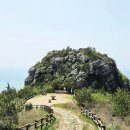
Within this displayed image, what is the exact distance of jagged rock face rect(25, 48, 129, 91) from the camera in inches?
4154

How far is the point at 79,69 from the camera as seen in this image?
10756 centimetres

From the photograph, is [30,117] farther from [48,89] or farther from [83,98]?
[48,89]

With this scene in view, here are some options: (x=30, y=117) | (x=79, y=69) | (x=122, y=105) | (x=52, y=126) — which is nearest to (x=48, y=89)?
(x=79, y=69)

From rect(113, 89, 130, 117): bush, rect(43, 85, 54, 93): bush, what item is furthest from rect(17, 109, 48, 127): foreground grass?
rect(43, 85, 54, 93): bush

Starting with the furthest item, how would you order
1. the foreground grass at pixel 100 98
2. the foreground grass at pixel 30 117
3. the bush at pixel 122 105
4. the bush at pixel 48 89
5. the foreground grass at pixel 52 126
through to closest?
the bush at pixel 48 89 → the foreground grass at pixel 100 98 → the bush at pixel 122 105 → the foreground grass at pixel 30 117 → the foreground grass at pixel 52 126

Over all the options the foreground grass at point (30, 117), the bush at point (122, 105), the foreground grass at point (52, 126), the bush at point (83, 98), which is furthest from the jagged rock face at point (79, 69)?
the foreground grass at point (52, 126)

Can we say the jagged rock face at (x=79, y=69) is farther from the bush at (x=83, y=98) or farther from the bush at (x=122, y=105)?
the bush at (x=122, y=105)

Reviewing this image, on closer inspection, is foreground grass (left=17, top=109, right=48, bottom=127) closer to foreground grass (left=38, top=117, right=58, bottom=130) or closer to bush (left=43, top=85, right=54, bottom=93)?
foreground grass (left=38, top=117, right=58, bottom=130)

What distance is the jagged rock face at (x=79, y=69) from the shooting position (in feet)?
346

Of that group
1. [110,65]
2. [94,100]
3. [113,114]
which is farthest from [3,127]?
[110,65]

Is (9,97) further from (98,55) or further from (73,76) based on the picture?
(98,55)

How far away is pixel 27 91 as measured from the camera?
311 ft

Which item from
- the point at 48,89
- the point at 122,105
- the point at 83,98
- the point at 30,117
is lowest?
the point at 30,117

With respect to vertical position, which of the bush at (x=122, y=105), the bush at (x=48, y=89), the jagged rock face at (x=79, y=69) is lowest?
the bush at (x=122, y=105)
